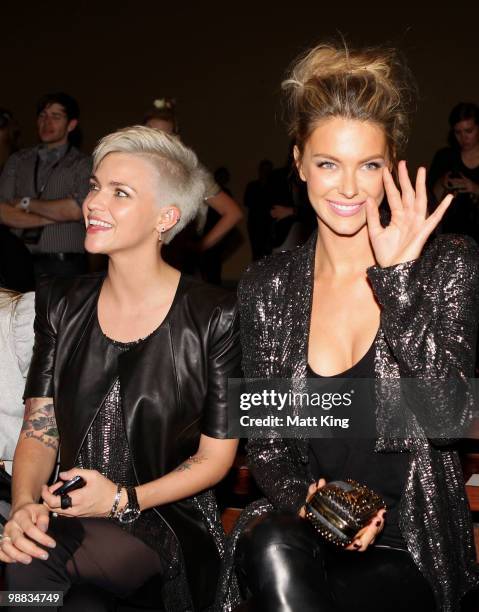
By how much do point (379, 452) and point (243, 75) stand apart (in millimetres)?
9319

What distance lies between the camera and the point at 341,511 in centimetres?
155

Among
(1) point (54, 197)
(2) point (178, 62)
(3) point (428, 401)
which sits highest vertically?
(2) point (178, 62)

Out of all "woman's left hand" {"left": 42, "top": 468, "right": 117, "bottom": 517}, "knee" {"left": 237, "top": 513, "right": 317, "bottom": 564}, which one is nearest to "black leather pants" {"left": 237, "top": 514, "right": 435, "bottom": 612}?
"knee" {"left": 237, "top": 513, "right": 317, "bottom": 564}

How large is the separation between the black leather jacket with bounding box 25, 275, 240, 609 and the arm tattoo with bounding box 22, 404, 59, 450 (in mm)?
29

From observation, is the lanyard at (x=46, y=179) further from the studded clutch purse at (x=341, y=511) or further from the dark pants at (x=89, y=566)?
the studded clutch purse at (x=341, y=511)

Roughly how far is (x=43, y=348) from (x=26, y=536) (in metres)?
0.52

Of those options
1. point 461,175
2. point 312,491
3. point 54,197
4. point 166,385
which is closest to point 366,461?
point 312,491

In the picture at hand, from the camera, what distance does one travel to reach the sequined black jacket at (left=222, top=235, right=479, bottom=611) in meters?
1.73

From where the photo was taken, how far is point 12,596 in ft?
5.58

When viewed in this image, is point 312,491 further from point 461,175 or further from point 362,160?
point 461,175

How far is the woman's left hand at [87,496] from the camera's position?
1782 mm

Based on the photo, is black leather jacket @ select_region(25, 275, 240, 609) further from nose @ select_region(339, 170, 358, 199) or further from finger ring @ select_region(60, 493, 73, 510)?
nose @ select_region(339, 170, 358, 199)

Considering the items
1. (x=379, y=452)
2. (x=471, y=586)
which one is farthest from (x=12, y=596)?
(x=471, y=586)

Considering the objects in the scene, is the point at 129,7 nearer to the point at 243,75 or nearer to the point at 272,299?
the point at 243,75
